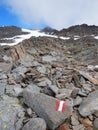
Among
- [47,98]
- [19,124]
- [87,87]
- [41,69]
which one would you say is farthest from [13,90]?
[87,87]

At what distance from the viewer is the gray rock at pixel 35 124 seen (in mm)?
10320

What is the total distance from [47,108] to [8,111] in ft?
6.55

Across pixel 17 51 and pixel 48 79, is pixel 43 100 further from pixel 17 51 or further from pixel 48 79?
pixel 17 51

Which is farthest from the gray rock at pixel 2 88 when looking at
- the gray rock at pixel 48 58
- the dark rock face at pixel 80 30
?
the dark rock face at pixel 80 30

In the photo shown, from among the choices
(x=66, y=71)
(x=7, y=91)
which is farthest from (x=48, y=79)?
(x=7, y=91)

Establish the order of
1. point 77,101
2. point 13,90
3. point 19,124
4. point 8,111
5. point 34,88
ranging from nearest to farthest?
point 19,124
point 8,111
point 77,101
point 13,90
point 34,88

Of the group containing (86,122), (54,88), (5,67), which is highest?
(5,67)

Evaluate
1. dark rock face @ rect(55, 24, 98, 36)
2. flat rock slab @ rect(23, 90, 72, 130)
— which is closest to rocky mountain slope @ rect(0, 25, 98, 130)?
flat rock slab @ rect(23, 90, 72, 130)

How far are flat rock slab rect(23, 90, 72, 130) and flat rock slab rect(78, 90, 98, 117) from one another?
2.05 ft

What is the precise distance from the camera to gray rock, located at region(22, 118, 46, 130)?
10.3 m

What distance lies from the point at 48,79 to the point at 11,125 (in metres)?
4.57

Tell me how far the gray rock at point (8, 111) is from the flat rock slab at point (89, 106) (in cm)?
309

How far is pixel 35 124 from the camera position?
10406 millimetres

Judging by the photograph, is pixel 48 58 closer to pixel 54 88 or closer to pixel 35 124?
pixel 54 88
